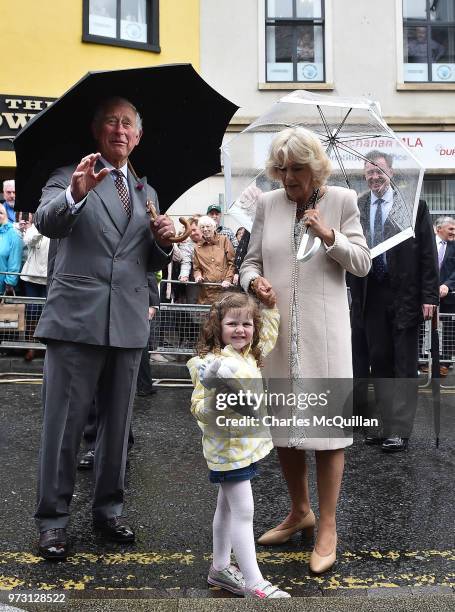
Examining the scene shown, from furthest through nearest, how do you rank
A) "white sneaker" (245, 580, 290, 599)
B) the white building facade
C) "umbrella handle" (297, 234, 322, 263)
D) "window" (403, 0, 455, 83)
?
1. "window" (403, 0, 455, 83)
2. the white building facade
3. "umbrella handle" (297, 234, 322, 263)
4. "white sneaker" (245, 580, 290, 599)

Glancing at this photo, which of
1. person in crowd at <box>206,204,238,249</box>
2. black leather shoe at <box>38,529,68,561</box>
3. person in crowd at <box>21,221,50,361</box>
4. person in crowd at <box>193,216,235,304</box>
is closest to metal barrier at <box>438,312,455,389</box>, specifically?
person in crowd at <box>193,216,235,304</box>

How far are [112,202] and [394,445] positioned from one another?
331 centimetres

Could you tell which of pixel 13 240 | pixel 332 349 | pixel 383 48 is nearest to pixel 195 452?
pixel 332 349

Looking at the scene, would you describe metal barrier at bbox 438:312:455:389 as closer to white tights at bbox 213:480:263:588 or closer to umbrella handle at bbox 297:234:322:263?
umbrella handle at bbox 297:234:322:263

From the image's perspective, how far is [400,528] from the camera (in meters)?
4.45

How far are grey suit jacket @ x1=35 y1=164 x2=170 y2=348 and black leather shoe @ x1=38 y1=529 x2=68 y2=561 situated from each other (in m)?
0.96

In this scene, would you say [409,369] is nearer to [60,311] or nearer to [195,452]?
[195,452]

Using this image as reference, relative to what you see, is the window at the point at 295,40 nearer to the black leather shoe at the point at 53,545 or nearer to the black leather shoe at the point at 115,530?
the black leather shoe at the point at 115,530

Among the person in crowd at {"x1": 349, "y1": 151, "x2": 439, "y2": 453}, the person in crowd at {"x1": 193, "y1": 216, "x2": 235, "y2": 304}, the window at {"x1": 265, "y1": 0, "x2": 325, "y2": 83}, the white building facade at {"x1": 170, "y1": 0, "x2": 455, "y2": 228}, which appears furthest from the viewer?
the window at {"x1": 265, "y1": 0, "x2": 325, "y2": 83}

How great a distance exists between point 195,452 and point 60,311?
8.35 feet

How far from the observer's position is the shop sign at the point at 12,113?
15625 mm

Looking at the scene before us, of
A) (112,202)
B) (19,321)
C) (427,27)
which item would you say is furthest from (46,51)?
(112,202)

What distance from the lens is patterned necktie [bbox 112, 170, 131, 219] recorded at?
423 cm

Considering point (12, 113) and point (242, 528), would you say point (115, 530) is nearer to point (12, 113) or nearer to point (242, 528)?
point (242, 528)
